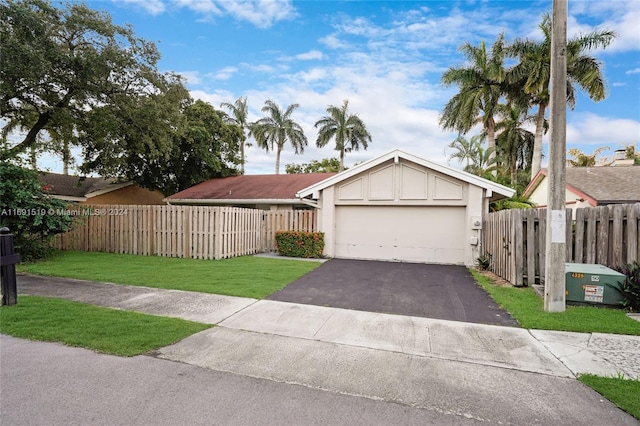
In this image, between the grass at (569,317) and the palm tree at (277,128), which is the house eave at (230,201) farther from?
the palm tree at (277,128)

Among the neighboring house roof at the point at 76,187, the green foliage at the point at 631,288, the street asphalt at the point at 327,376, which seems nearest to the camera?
the street asphalt at the point at 327,376

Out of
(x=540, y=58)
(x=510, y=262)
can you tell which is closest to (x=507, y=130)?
(x=540, y=58)

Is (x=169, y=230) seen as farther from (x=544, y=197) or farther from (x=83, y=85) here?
(x=544, y=197)

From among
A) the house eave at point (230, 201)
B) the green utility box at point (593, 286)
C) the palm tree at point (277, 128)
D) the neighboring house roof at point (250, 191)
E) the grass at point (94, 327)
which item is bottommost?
the grass at point (94, 327)

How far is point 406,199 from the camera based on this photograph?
11.7m

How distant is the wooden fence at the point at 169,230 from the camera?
36.9 ft

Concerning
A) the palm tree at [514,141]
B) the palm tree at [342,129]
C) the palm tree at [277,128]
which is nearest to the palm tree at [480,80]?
the palm tree at [514,141]

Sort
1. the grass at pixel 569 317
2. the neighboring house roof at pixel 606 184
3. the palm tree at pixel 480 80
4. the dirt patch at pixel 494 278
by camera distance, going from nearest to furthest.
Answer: the grass at pixel 569 317 < the dirt patch at pixel 494 278 < the neighboring house roof at pixel 606 184 < the palm tree at pixel 480 80

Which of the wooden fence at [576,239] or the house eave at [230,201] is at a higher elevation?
the house eave at [230,201]

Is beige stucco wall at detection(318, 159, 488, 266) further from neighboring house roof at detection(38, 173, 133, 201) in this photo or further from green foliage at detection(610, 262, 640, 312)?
neighboring house roof at detection(38, 173, 133, 201)

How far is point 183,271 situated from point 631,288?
390 inches

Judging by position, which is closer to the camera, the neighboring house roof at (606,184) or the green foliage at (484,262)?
the green foliage at (484,262)

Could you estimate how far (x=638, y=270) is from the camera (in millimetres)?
5492

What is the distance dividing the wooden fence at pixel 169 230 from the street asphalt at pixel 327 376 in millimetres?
6524
